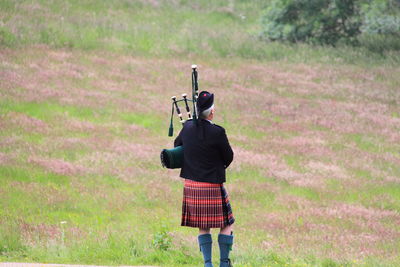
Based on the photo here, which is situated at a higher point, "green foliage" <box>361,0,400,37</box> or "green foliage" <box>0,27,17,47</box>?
"green foliage" <box>361,0,400,37</box>

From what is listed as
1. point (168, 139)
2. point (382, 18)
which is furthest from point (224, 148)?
point (382, 18)

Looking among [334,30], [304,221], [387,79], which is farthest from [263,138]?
[334,30]

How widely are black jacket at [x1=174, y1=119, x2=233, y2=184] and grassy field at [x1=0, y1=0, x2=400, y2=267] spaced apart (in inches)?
67.5

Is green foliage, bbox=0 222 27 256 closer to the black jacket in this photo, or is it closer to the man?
the man

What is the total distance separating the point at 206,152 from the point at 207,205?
72cm

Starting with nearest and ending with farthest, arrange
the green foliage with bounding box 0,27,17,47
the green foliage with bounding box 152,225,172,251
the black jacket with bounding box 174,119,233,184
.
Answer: the black jacket with bounding box 174,119,233,184, the green foliage with bounding box 152,225,172,251, the green foliage with bounding box 0,27,17,47

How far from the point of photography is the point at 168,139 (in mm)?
21625

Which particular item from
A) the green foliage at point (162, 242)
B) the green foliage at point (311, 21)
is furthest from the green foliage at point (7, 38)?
the green foliage at point (162, 242)

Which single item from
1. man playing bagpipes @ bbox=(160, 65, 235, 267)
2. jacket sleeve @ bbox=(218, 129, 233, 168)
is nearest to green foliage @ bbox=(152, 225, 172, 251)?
man playing bagpipes @ bbox=(160, 65, 235, 267)

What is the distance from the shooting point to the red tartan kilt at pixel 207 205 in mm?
8812

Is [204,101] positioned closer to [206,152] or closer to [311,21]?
[206,152]

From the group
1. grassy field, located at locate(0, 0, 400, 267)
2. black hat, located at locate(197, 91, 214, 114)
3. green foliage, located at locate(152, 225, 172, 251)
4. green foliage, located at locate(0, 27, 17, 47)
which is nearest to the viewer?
black hat, located at locate(197, 91, 214, 114)

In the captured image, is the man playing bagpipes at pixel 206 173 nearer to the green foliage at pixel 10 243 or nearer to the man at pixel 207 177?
the man at pixel 207 177

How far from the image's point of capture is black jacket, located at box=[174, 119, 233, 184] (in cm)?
877
